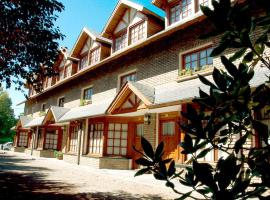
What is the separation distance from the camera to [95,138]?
1611 centimetres

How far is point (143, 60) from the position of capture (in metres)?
14.3

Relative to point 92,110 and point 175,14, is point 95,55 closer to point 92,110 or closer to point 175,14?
point 92,110

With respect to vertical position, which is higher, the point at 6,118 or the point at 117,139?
the point at 6,118

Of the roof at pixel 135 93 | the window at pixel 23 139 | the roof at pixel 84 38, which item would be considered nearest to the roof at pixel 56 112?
the roof at pixel 84 38

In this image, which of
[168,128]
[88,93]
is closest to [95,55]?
[88,93]

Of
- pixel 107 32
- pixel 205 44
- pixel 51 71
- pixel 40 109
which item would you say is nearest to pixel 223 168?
pixel 51 71

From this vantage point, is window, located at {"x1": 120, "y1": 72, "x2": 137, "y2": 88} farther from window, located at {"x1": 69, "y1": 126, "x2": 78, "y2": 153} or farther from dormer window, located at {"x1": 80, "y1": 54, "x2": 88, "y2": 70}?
window, located at {"x1": 69, "y1": 126, "x2": 78, "y2": 153}

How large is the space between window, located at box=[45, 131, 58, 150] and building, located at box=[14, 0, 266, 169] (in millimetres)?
2114

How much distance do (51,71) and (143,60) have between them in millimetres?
5958

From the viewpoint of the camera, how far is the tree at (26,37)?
24.0ft

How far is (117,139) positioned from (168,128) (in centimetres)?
394

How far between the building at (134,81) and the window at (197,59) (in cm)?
4

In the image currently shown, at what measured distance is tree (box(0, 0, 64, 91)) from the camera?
732 cm

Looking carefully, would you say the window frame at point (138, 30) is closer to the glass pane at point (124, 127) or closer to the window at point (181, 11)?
the window at point (181, 11)
